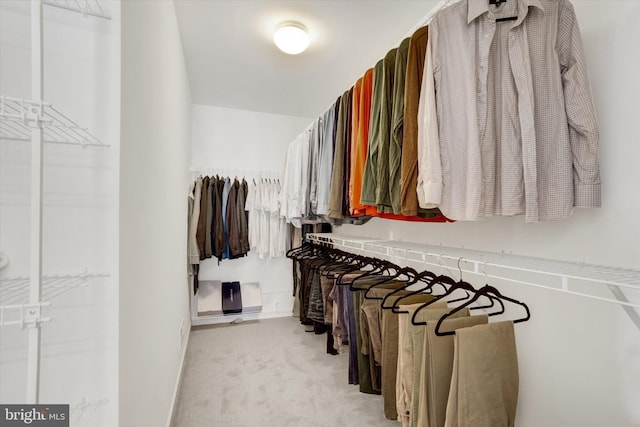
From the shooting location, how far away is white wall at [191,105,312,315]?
141 inches

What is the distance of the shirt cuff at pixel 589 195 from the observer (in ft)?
3.14

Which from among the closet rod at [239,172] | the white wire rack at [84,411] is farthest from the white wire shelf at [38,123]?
the closet rod at [239,172]

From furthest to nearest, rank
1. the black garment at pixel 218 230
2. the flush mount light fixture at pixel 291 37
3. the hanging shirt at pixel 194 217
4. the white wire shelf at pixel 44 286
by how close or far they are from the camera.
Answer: the black garment at pixel 218 230 → the hanging shirt at pixel 194 217 → the flush mount light fixture at pixel 291 37 → the white wire shelf at pixel 44 286

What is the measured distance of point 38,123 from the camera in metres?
0.58

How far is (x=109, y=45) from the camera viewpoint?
0.85 meters

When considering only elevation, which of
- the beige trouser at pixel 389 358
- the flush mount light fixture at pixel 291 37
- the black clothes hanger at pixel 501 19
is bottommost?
the beige trouser at pixel 389 358

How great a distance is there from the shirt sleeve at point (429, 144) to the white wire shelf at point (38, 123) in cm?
110

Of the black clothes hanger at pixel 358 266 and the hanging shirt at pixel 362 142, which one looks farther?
the black clothes hanger at pixel 358 266

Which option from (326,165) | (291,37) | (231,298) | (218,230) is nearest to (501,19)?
(326,165)

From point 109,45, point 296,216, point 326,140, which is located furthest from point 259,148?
point 109,45

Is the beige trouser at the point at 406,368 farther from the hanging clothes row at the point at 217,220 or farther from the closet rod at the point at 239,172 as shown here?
the closet rod at the point at 239,172

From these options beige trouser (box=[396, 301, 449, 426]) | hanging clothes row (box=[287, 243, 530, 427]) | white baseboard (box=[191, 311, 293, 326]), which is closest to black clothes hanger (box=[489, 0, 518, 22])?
hanging clothes row (box=[287, 243, 530, 427])

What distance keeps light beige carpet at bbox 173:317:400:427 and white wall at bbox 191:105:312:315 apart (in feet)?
2.62

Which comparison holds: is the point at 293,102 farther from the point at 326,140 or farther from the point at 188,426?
the point at 188,426
